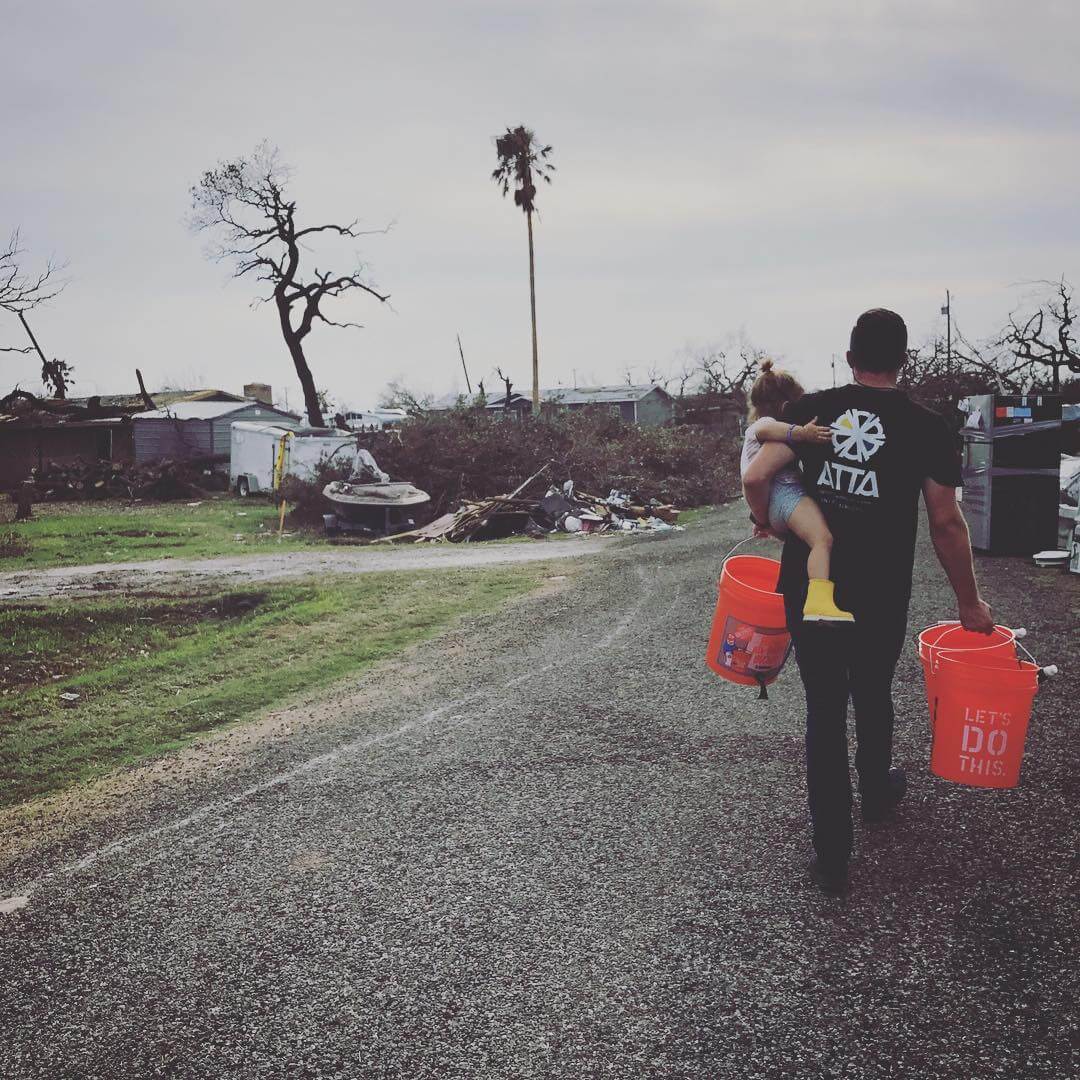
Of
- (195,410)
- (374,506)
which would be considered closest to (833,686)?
(374,506)

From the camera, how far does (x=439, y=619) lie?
390 inches

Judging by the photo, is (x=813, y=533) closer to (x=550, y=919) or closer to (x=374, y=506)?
(x=550, y=919)

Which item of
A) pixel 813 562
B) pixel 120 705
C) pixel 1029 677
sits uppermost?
pixel 813 562

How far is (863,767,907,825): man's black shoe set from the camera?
152 inches

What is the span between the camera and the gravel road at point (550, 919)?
259 cm

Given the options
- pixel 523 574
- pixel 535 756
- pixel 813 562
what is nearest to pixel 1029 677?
pixel 813 562

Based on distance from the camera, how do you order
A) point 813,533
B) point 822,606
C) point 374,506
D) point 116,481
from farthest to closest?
1. point 116,481
2. point 374,506
3. point 813,533
4. point 822,606

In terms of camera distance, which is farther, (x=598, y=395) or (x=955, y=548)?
(x=598, y=395)

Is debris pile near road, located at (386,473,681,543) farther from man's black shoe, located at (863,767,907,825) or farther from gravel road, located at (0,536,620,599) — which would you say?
man's black shoe, located at (863,767,907,825)

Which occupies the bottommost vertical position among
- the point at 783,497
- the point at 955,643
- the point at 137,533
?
the point at 137,533

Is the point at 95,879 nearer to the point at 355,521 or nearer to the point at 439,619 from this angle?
the point at 439,619

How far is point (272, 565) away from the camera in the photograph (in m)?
15.1

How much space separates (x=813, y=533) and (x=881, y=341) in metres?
0.69

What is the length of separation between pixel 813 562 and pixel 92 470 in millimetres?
31425
